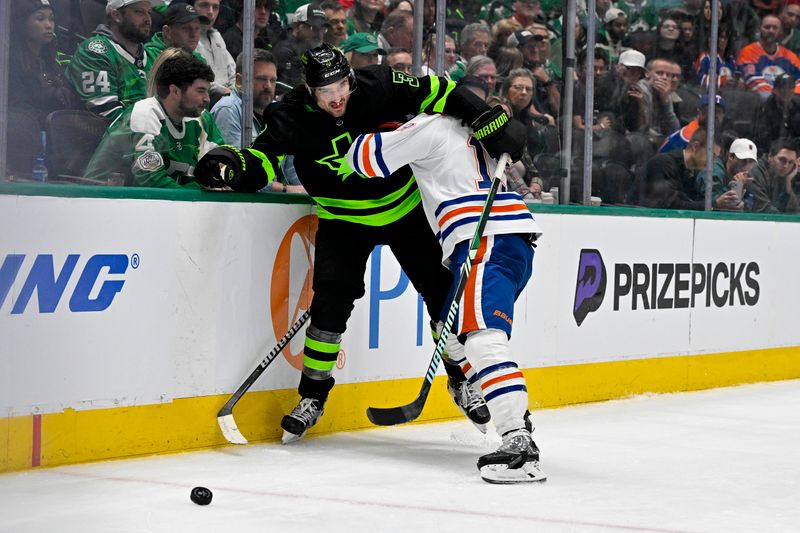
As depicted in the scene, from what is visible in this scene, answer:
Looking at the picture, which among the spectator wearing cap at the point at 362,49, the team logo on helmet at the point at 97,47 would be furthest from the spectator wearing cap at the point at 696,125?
the team logo on helmet at the point at 97,47

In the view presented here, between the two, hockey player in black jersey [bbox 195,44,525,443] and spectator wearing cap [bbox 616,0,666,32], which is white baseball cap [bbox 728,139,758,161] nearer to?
spectator wearing cap [bbox 616,0,666,32]

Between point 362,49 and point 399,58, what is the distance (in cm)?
24

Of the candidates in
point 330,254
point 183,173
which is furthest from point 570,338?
point 183,173

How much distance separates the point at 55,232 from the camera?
11.4 ft

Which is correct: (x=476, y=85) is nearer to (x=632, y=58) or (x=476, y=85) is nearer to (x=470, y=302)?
(x=632, y=58)

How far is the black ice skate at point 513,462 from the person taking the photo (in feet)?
11.2

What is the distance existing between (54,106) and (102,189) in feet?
0.94

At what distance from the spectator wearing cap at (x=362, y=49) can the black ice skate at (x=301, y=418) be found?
128cm

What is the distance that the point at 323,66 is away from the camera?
12.4ft

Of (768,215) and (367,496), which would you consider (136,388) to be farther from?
(768,215)

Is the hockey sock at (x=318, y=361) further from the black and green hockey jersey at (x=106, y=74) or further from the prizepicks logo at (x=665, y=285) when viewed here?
the prizepicks logo at (x=665, y=285)

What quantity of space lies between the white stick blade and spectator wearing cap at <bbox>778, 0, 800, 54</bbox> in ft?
13.9

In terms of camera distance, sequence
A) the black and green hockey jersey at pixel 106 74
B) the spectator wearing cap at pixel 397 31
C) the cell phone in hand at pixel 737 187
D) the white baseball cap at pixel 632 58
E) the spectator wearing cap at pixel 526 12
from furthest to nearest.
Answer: the cell phone in hand at pixel 737 187 < the white baseball cap at pixel 632 58 < the spectator wearing cap at pixel 526 12 < the spectator wearing cap at pixel 397 31 < the black and green hockey jersey at pixel 106 74

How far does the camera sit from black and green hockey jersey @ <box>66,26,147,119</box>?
3.54 meters
